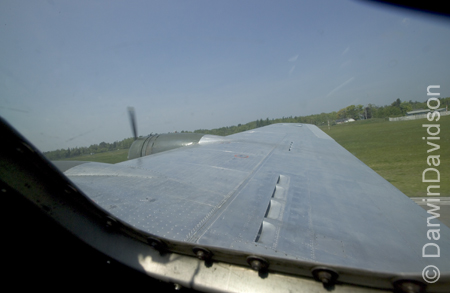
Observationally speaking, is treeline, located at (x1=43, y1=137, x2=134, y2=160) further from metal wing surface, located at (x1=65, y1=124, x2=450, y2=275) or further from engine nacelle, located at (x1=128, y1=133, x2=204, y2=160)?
engine nacelle, located at (x1=128, y1=133, x2=204, y2=160)

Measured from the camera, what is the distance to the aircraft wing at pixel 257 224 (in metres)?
1.04

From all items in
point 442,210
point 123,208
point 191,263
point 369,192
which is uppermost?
point 123,208

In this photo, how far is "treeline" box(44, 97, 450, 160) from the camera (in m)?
4.36

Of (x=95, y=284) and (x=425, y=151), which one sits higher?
(x=95, y=284)

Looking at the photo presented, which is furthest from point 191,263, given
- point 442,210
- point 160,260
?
point 442,210

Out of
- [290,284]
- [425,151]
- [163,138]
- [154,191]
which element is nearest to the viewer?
[290,284]

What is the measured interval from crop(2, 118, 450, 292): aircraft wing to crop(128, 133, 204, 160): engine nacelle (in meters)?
2.97

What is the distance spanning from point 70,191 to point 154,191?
1.31m

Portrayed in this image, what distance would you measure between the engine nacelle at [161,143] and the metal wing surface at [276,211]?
2901mm

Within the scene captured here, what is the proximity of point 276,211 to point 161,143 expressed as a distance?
536cm

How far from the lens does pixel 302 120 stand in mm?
37750

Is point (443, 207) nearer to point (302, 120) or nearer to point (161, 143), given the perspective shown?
point (161, 143)

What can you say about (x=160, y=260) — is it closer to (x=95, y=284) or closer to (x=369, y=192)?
(x=95, y=284)

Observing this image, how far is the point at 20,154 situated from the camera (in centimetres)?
82
